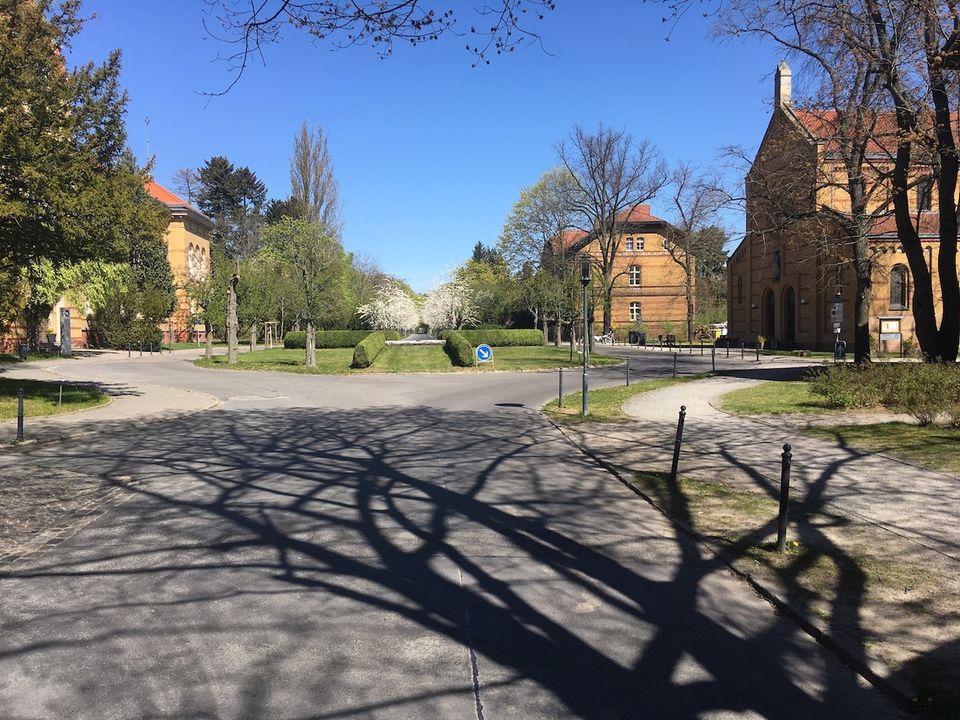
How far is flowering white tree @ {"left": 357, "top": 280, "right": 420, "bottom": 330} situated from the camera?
274 ft

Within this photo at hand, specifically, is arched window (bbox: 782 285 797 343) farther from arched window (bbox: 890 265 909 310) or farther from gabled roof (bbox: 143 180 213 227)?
gabled roof (bbox: 143 180 213 227)

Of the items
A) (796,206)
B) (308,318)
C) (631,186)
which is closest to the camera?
(796,206)

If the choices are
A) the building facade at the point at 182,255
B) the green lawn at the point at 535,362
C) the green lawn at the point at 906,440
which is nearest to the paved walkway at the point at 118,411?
the green lawn at the point at 906,440

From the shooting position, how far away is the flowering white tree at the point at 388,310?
83.6 m

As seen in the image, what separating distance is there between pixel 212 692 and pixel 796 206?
22606 millimetres

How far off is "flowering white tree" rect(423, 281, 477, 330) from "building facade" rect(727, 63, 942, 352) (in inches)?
1200

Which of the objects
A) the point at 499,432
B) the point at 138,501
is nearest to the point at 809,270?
the point at 499,432

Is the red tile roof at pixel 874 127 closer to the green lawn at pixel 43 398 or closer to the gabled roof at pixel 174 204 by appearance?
the green lawn at pixel 43 398

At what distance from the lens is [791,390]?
1956 centimetres

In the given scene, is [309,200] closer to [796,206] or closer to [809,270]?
[796,206]

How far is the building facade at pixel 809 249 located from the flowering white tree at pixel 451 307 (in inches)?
1200

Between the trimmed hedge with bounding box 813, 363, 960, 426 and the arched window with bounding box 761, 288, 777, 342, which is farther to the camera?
the arched window with bounding box 761, 288, 777, 342

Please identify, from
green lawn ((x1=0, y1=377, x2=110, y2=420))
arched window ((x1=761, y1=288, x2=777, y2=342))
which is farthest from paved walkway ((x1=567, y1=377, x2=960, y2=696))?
arched window ((x1=761, y1=288, x2=777, y2=342))

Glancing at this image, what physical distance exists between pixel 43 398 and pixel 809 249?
34633 millimetres
